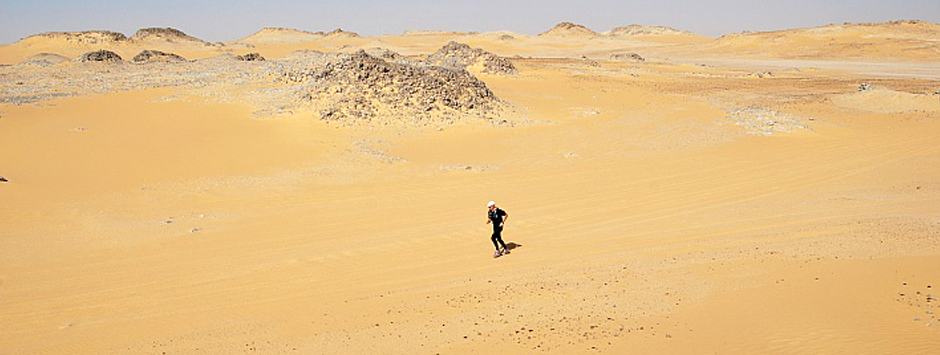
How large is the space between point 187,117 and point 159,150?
479cm

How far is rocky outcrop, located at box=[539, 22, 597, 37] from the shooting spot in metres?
118

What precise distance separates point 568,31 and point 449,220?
113783 mm

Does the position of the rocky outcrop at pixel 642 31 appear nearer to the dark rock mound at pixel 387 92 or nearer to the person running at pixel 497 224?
the dark rock mound at pixel 387 92

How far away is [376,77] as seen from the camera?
2175 centimetres

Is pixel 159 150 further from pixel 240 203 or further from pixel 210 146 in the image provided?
pixel 240 203

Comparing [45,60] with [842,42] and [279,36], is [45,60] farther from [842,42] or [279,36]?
[842,42]

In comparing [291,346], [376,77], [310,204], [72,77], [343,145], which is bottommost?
[291,346]

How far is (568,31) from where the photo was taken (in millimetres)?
119375

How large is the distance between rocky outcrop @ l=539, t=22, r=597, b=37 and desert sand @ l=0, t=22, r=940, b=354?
92.2 metres

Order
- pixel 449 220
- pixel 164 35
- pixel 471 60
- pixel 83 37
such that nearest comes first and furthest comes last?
pixel 449 220
pixel 471 60
pixel 83 37
pixel 164 35

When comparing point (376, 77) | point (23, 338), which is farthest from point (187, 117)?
point (23, 338)

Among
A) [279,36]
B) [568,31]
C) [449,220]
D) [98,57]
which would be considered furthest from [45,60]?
[568,31]

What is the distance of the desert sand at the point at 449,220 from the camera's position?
705 cm

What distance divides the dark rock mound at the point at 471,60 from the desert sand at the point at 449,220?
9574 millimetres
